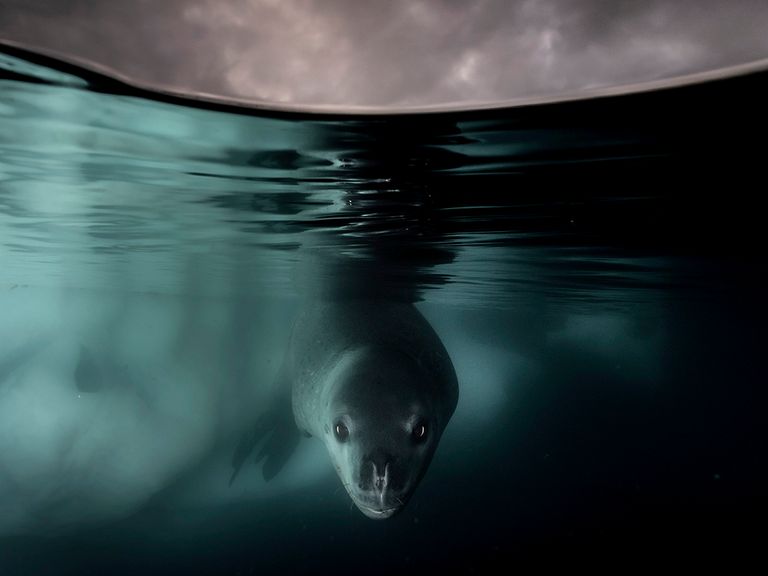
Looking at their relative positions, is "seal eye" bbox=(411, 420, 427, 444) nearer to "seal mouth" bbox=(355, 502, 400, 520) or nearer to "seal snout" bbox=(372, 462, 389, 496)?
"seal snout" bbox=(372, 462, 389, 496)

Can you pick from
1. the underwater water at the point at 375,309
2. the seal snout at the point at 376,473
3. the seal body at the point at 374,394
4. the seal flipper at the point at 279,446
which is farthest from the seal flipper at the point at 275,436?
the seal snout at the point at 376,473

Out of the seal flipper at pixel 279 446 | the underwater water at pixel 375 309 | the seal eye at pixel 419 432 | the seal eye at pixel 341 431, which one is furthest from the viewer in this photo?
the seal flipper at pixel 279 446

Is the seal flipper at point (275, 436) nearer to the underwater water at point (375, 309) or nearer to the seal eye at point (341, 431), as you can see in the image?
the underwater water at point (375, 309)

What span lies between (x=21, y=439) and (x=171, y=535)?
154 inches

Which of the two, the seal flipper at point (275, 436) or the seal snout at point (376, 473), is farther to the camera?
the seal flipper at point (275, 436)

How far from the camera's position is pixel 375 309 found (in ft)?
32.6

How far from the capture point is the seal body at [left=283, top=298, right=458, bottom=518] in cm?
552

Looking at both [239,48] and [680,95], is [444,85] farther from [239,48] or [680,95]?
[680,95]

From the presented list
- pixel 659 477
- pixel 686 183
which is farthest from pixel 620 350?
pixel 686 183

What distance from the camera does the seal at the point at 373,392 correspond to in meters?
5.53

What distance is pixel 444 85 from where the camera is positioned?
300 cm

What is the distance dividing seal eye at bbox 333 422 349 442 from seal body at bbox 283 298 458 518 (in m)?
0.01

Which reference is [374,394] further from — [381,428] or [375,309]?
[375,309]

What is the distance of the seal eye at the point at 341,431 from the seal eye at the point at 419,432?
30.9 inches
